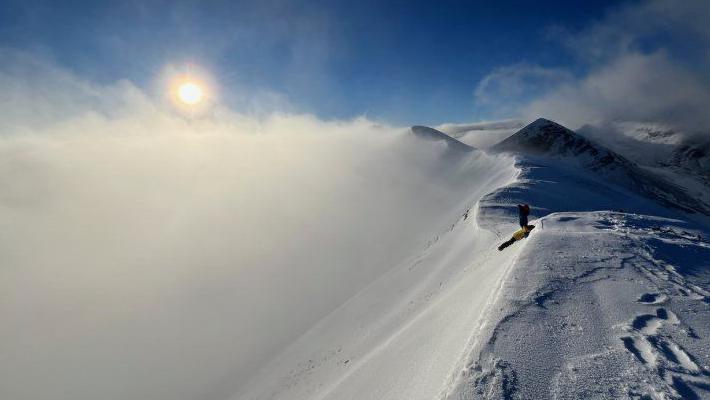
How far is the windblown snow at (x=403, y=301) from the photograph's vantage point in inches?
231

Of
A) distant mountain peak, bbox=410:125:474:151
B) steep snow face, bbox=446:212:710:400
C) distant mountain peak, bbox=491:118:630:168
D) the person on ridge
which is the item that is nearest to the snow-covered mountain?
steep snow face, bbox=446:212:710:400

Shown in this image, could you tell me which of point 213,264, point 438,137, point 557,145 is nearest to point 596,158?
point 557,145

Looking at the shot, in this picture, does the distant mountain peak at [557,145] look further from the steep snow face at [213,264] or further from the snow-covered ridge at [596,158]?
the steep snow face at [213,264]

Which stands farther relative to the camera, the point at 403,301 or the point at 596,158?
the point at 596,158

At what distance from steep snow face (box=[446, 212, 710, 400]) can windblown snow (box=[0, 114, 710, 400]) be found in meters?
0.03


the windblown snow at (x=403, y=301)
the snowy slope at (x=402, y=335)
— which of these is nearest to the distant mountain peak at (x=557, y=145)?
the windblown snow at (x=403, y=301)

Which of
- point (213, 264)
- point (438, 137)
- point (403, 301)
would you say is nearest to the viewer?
point (403, 301)

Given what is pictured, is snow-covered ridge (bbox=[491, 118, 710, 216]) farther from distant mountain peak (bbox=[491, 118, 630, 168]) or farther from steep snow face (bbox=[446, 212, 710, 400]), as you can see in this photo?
steep snow face (bbox=[446, 212, 710, 400])

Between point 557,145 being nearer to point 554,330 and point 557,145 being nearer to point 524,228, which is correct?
point 524,228

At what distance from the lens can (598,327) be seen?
6.43 meters

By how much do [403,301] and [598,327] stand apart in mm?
13379

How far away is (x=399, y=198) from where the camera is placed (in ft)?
184

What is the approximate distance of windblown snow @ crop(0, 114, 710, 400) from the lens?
588 cm

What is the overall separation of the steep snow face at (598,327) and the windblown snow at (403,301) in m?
0.03
